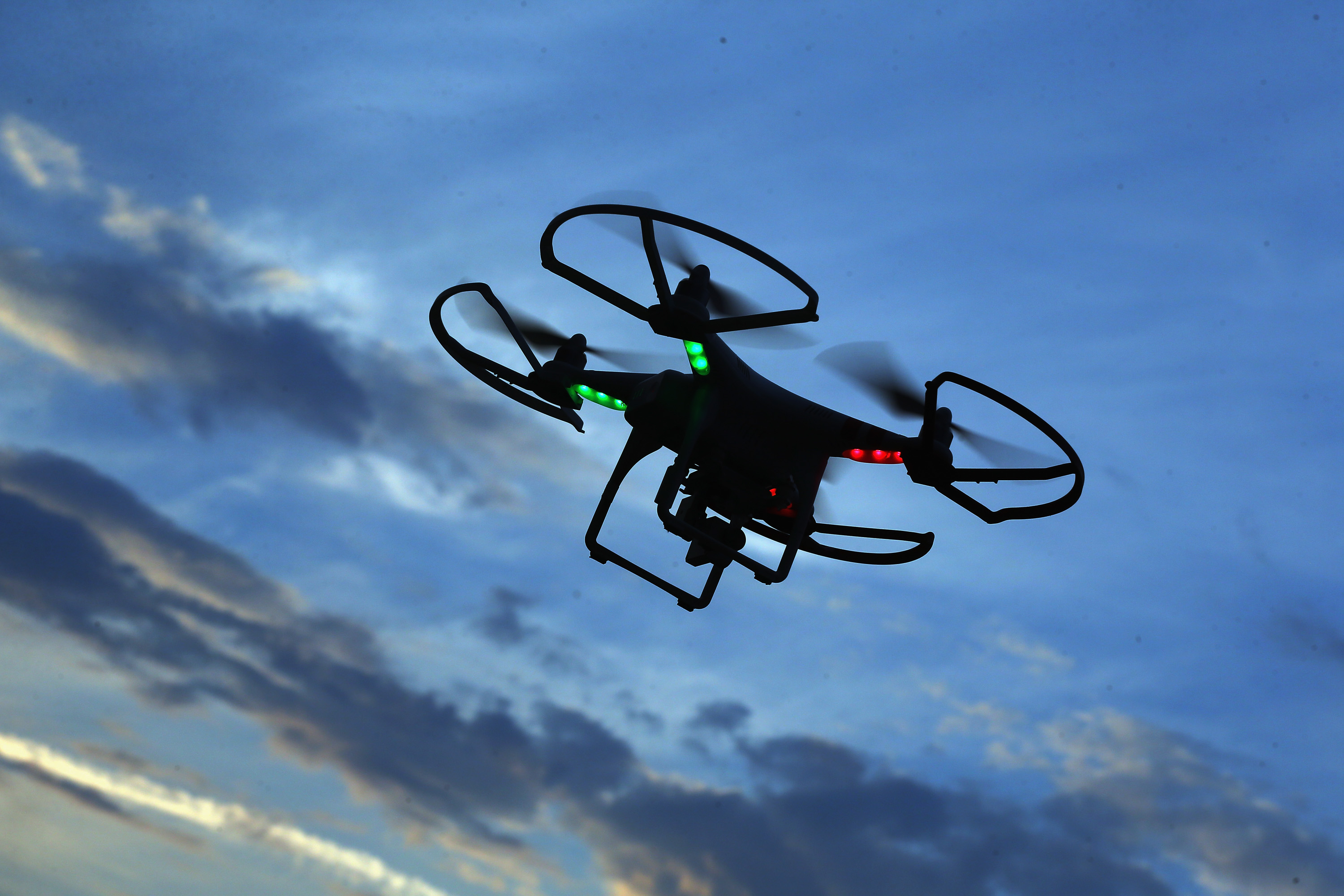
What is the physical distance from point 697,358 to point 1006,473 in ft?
22.8

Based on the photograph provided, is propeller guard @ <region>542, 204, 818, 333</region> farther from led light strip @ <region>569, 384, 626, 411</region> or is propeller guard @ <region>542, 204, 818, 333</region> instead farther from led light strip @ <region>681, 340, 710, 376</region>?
led light strip @ <region>569, 384, 626, 411</region>

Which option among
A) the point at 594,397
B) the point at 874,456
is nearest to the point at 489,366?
the point at 594,397

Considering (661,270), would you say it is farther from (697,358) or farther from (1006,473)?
(1006,473)

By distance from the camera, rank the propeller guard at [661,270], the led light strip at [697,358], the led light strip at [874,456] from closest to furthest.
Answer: the propeller guard at [661,270], the led light strip at [697,358], the led light strip at [874,456]

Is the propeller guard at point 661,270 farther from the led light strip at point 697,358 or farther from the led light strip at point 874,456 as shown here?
the led light strip at point 874,456

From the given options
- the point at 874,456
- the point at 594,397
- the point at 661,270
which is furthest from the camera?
the point at 594,397

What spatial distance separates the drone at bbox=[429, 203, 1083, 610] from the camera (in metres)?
24.2

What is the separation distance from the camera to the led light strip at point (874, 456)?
82.8 feet

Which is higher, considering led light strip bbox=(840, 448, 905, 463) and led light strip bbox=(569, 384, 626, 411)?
led light strip bbox=(569, 384, 626, 411)

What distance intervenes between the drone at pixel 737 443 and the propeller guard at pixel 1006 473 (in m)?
0.03

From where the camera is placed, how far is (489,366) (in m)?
26.4

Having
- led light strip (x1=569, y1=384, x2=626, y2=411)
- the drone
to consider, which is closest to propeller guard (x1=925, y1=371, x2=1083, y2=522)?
the drone

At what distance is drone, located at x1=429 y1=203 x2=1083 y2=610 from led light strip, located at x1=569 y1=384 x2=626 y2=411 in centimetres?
3

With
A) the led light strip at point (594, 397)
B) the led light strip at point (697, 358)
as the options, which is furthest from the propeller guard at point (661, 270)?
the led light strip at point (594, 397)
